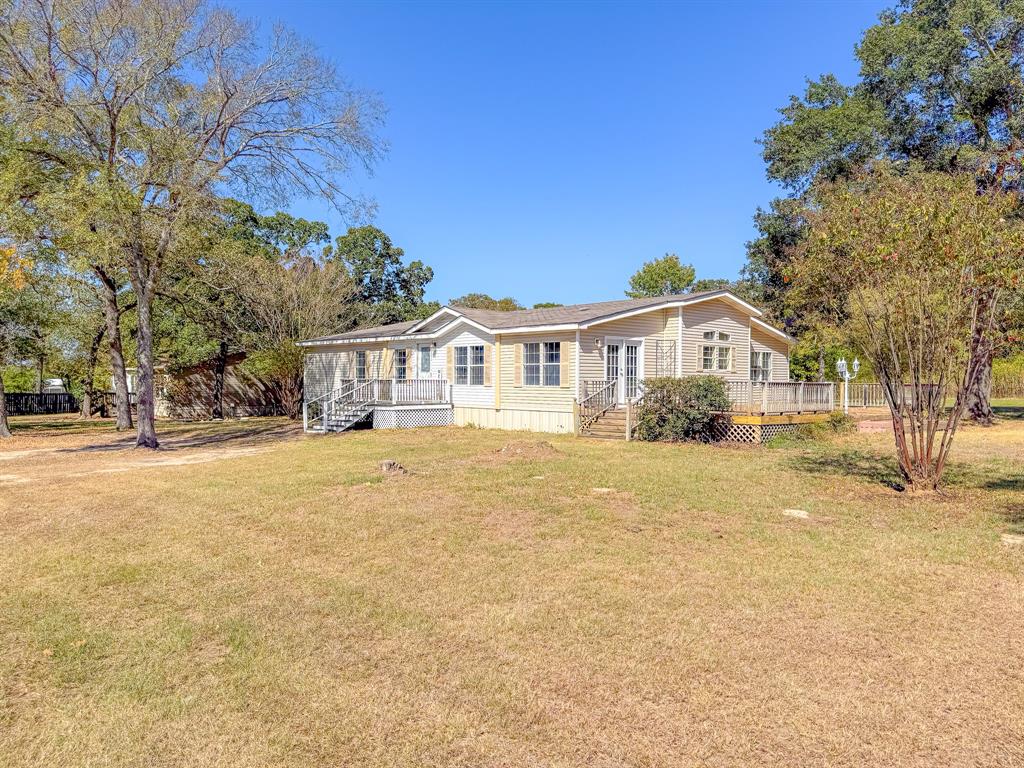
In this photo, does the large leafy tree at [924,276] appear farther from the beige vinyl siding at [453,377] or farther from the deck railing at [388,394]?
the deck railing at [388,394]

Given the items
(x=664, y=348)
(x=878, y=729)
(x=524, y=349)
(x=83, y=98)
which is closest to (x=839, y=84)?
(x=664, y=348)

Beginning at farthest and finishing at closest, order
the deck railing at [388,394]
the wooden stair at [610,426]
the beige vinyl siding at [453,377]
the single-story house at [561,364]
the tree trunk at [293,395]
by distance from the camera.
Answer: the tree trunk at [293,395]
the deck railing at [388,394]
the beige vinyl siding at [453,377]
the single-story house at [561,364]
the wooden stair at [610,426]

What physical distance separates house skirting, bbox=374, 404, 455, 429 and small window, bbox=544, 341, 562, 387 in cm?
455

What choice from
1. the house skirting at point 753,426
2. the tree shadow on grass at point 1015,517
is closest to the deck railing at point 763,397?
the house skirting at point 753,426

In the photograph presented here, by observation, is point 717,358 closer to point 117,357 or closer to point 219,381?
point 117,357

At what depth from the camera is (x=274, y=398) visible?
106ft

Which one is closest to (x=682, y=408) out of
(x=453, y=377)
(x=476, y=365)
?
(x=476, y=365)

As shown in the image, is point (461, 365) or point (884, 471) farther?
point (461, 365)

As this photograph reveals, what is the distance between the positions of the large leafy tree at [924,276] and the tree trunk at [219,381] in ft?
94.3

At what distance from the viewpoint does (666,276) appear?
48.8 metres

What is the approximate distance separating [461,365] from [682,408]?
349 inches

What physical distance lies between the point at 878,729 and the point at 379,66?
20624 mm

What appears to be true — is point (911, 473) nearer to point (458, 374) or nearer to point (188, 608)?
point (188, 608)

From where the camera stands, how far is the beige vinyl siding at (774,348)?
2452 centimetres
